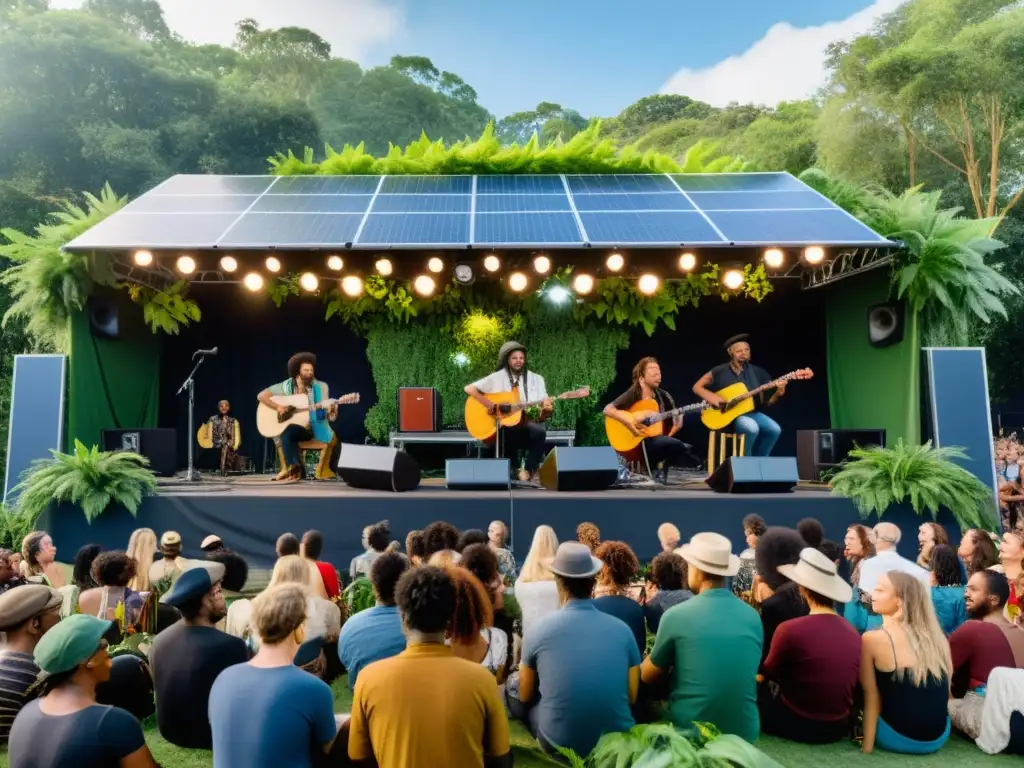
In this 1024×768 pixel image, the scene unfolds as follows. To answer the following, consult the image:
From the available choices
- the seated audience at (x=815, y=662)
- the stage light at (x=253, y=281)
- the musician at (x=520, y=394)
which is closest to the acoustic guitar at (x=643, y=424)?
the musician at (x=520, y=394)

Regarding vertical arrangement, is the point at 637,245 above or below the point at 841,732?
above

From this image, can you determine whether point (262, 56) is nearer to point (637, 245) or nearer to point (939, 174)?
point (939, 174)

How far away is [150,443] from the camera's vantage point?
366 inches

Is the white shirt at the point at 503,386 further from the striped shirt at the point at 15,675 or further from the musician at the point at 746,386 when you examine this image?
the striped shirt at the point at 15,675

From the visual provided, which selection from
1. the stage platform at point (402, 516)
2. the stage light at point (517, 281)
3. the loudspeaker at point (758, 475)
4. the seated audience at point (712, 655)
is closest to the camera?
the seated audience at point (712, 655)

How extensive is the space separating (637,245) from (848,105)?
Result: 2300 cm

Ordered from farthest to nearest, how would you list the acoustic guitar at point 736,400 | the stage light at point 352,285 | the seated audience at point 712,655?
1. the stage light at point 352,285
2. the acoustic guitar at point 736,400
3. the seated audience at point 712,655

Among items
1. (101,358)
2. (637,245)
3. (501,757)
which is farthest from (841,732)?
(101,358)

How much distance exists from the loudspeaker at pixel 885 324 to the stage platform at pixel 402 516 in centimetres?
297

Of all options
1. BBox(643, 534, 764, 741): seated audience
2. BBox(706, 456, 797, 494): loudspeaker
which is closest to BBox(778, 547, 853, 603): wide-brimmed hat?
BBox(643, 534, 764, 741): seated audience

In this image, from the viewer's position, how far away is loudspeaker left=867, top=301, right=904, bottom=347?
9.84m

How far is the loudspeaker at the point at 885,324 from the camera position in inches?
388

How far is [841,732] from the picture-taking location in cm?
426

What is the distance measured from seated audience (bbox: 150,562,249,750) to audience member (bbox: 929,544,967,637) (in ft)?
13.8
